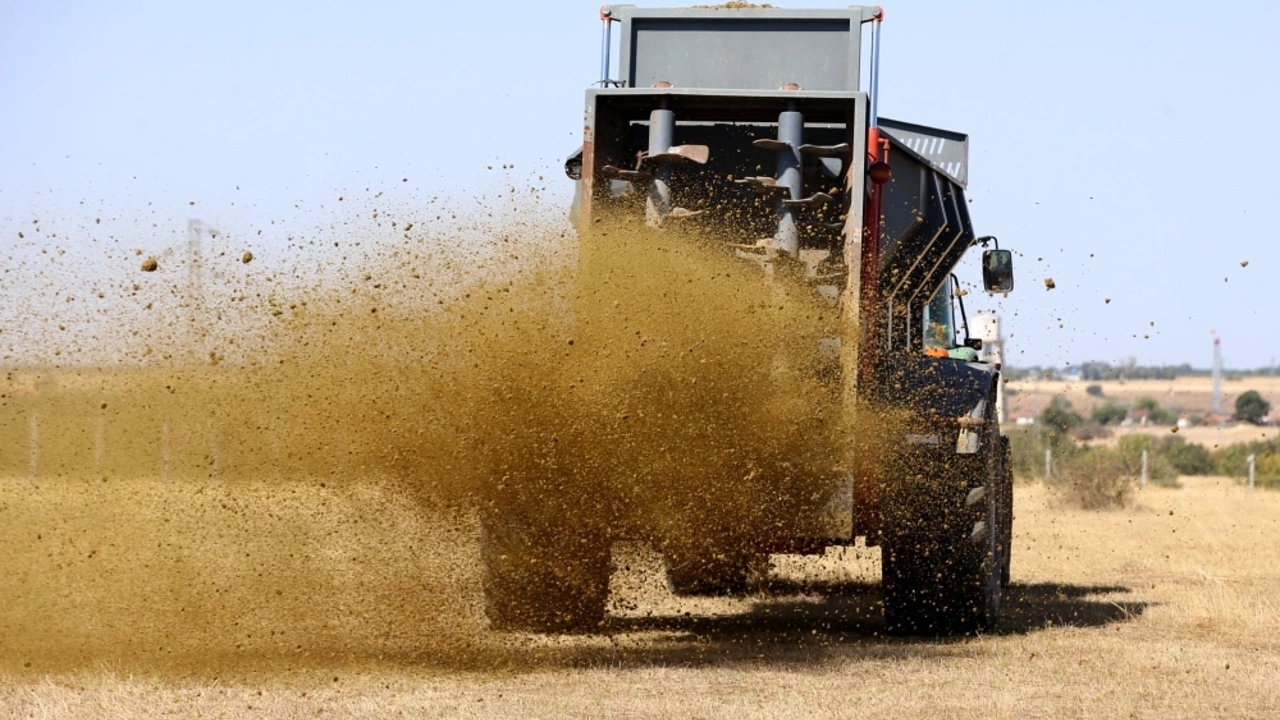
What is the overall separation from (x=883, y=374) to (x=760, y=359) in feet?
2.71

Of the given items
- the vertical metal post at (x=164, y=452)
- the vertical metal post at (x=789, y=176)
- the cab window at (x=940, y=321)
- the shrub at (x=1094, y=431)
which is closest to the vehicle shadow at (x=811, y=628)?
the cab window at (x=940, y=321)

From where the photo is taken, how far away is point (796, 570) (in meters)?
13.4

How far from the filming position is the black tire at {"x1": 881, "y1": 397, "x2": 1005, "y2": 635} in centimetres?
823

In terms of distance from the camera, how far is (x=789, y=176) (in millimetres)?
7855

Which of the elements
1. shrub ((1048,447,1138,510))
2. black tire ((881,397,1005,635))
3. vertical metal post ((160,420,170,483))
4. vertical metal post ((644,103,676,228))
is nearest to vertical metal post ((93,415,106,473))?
vertical metal post ((160,420,170,483))

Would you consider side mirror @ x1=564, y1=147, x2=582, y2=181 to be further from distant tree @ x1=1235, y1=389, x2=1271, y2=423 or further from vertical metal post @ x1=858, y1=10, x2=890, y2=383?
distant tree @ x1=1235, y1=389, x2=1271, y2=423

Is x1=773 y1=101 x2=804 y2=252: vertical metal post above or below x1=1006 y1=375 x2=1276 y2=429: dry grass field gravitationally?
above

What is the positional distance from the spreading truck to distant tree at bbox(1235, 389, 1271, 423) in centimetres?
6980

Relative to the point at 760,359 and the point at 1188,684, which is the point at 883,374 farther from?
the point at 1188,684

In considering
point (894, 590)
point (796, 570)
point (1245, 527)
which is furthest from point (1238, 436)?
point (894, 590)

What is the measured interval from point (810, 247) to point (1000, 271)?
268 centimetres

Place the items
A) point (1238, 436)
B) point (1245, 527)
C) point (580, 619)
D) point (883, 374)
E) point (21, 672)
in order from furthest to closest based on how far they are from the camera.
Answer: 1. point (1238, 436)
2. point (1245, 527)
3. point (580, 619)
4. point (883, 374)
5. point (21, 672)

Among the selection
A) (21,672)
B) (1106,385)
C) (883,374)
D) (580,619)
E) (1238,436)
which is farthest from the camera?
(1106,385)

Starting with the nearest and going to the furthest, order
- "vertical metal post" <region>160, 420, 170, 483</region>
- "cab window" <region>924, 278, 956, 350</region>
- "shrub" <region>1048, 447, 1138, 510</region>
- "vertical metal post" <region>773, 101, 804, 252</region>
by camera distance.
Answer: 1. "vertical metal post" <region>773, 101, 804, 252</region>
2. "vertical metal post" <region>160, 420, 170, 483</region>
3. "cab window" <region>924, 278, 956, 350</region>
4. "shrub" <region>1048, 447, 1138, 510</region>
